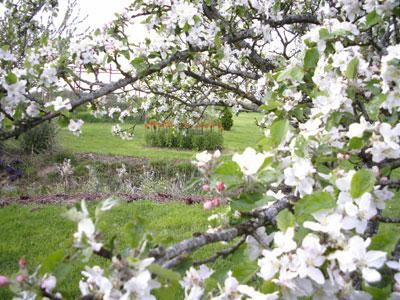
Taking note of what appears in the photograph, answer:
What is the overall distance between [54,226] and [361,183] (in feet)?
17.9

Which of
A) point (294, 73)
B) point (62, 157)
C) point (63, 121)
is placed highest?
point (294, 73)

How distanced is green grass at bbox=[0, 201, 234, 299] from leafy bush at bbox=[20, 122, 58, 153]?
544cm

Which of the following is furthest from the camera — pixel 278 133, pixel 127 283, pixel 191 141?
pixel 191 141

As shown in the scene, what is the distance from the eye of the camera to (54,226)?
19.6 feet

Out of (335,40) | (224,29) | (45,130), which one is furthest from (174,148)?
(335,40)

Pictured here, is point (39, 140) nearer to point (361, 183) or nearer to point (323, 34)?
point (323, 34)

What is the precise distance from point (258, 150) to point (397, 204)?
601cm

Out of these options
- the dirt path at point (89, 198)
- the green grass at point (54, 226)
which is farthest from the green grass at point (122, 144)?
the green grass at point (54, 226)

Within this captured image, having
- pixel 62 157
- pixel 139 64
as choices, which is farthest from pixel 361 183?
pixel 62 157

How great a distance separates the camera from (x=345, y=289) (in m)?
0.96

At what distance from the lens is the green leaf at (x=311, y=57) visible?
5.16 feet

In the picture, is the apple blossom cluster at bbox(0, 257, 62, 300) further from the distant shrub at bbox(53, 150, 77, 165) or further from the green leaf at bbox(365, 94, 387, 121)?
the distant shrub at bbox(53, 150, 77, 165)

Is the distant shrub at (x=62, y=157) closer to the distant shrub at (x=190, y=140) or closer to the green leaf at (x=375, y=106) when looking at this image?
the distant shrub at (x=190, y=140)

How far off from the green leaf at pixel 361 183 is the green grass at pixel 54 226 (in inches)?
135
